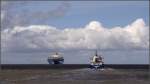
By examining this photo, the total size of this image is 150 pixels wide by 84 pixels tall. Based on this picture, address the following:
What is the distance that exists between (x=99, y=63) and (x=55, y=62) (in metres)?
54.4

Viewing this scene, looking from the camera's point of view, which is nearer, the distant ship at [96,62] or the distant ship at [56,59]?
the distant ship at [96,62]

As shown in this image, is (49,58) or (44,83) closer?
(44,83)

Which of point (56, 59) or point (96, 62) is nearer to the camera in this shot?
Result: point (96, 62)

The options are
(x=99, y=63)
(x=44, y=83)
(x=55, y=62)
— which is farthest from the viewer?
(x=55, y=62)

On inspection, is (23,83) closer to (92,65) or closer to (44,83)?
(44,83)

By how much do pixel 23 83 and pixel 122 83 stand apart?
14837mm

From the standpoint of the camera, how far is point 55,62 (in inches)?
7411

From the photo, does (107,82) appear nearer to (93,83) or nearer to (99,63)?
(93,83)

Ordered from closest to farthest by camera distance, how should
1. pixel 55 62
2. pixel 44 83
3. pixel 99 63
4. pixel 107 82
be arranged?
pixel 44 83 → pixel 107 82 → pixel 99 63 → pixel 55 62

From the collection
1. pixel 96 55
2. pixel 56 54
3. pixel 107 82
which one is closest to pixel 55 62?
pixel 56 54

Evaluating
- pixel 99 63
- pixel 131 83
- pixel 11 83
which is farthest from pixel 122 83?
pixel 99 63

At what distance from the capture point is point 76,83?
255 feet

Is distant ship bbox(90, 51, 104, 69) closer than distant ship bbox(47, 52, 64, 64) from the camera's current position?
Yes

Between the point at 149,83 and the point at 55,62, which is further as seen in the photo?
the point at 55,62
